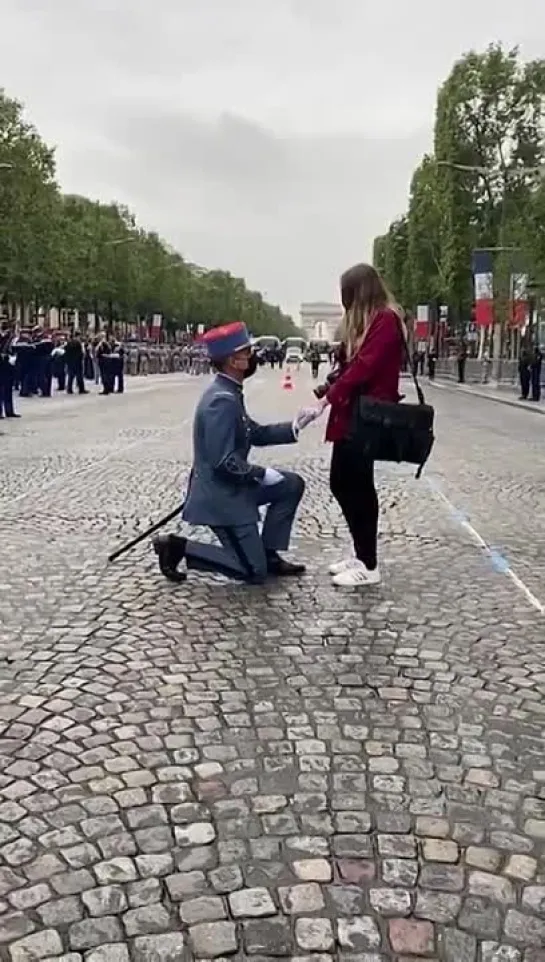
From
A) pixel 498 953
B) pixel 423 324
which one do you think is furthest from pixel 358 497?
pixel 423 324

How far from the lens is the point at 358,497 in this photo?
704 centimetres

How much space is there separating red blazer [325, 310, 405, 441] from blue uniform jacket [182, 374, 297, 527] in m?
0.55

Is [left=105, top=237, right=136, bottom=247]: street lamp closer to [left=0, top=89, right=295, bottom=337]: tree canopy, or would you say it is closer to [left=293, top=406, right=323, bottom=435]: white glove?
[left=0, top=89, right=295, bottom=337]: tree canopy

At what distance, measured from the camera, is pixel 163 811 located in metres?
3.75

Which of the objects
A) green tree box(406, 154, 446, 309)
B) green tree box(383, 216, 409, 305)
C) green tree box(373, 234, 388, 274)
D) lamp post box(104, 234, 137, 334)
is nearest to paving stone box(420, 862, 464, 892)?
green tree box(406, 154, 446, 309)

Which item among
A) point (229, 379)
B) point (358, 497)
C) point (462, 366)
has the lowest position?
point (462, 366)

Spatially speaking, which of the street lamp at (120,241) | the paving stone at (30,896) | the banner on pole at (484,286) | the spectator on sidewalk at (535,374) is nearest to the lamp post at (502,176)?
the banner on pole at (484,286)

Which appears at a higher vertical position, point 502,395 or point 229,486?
point 229,486

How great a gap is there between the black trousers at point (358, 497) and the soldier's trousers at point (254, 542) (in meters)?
0.37

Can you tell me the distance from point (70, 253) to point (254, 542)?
4538 cm

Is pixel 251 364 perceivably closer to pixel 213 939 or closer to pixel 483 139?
pixel 213 939

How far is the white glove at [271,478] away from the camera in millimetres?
7156

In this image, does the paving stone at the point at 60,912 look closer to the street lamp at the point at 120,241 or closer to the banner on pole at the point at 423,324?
the banner on pole at the point at 423,324

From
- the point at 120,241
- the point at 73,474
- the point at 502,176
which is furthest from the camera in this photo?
the point at 120,241
